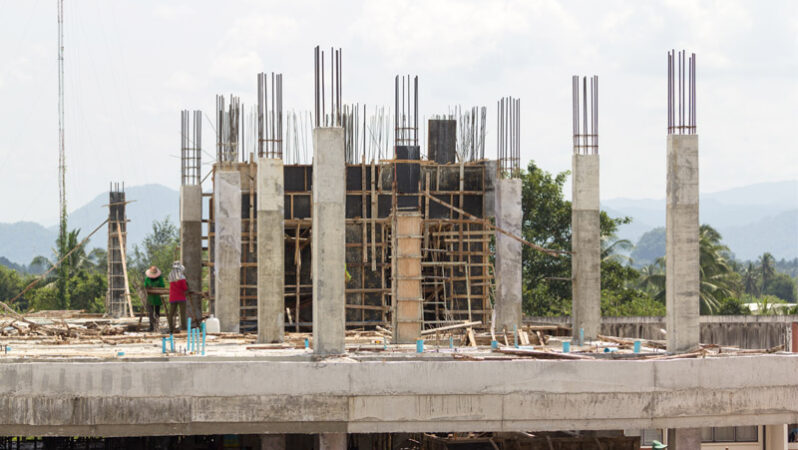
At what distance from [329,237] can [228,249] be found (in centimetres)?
818

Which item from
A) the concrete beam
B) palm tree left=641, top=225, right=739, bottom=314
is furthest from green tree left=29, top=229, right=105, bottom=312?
the concrete beam

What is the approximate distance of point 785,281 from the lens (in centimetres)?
9969

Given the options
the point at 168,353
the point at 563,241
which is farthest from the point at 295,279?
the point at 563,241

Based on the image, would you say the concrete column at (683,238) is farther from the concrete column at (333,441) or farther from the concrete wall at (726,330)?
the concrete wall at (726,330)

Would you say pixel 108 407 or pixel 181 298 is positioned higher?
pixel 181 298

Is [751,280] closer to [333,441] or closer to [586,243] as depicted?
[586,243]

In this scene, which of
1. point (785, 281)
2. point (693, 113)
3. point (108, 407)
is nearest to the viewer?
point (108, 407)

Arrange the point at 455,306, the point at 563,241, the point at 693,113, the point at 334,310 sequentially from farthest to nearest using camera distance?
the point at 563,241
the point at 455,306
the point at 693,113
the point at 334,310

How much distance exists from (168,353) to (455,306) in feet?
31.4

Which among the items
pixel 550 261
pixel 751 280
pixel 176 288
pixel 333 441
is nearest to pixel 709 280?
pixel 550 261

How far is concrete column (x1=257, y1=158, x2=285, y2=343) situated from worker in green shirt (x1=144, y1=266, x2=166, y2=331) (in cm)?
381

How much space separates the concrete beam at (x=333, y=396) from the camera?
49.0 feet

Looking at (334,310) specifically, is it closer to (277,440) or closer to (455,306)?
(277,440)

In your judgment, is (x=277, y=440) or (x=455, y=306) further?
(x=455, y=306)
